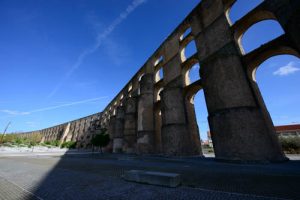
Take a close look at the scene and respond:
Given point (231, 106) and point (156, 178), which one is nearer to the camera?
point (156, 178)

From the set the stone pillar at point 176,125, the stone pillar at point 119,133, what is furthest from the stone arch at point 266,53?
the stone pillar at point 119,133

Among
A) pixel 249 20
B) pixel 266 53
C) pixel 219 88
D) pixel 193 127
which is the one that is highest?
pixel 249 20

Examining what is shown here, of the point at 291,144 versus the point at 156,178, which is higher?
the point at 291,144

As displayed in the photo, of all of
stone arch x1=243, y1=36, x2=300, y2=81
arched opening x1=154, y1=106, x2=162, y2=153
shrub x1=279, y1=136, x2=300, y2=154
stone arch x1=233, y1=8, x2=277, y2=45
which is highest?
stone arch x1=233, y1=8, x2=277, y2=45

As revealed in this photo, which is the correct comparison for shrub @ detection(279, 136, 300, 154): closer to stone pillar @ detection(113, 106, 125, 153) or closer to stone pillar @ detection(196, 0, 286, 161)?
stone pillar @ detection(196, 0, 286, 161)

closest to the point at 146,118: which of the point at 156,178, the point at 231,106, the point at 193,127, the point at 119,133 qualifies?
the point at 193,127

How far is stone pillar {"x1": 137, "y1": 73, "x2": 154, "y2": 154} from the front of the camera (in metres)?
20.2

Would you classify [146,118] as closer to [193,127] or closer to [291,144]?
[193,127]

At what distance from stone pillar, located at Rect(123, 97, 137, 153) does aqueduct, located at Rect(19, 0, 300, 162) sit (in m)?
3.87

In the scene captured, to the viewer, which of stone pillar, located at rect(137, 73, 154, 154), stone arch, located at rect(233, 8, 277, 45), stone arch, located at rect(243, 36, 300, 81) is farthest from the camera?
stone pillar, located at rect(137, 73, 154, 154)

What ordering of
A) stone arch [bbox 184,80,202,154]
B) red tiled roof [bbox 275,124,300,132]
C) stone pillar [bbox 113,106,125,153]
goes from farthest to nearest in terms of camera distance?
1. red tiled roof [bbox 275,124,300,132]
2. stone pillar [bbox 113,106,125,153]
3. stone arch [bbox 184,80,202,154]

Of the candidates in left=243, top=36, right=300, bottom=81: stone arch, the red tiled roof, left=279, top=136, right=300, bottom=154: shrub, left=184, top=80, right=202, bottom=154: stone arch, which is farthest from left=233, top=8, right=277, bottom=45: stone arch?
the red tiled roof

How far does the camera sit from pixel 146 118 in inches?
835

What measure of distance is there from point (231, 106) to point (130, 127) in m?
16.9
